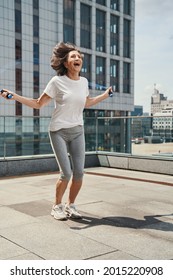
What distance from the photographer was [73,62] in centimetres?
452

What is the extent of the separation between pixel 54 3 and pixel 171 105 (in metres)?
153

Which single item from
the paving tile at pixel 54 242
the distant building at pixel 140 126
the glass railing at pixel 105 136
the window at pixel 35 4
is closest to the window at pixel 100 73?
the window at pixel 35 4

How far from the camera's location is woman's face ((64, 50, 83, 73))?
452 centimetres

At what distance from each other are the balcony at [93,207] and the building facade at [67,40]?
30.4 m

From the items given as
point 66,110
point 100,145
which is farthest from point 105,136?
point 66,110

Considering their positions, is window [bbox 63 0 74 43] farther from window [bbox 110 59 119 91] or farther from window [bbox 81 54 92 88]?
window [bbox 110 59 119 91]

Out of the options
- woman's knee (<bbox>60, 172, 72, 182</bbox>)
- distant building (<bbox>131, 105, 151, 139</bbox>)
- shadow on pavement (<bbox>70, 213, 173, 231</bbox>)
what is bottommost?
shadow on pavement (<bbox>70, 213, 173, 231</bbox>)

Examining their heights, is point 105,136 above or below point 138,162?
above

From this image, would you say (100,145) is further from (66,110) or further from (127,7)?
(127,7)

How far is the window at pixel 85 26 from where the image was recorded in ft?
168

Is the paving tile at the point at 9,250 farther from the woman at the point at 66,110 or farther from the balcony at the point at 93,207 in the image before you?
the woman at the point at 66,110

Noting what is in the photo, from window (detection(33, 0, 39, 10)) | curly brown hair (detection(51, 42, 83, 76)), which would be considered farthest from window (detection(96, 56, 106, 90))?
curly brown hair (detection(51, 42, 83, 76))

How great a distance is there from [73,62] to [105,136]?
20.6 feet
